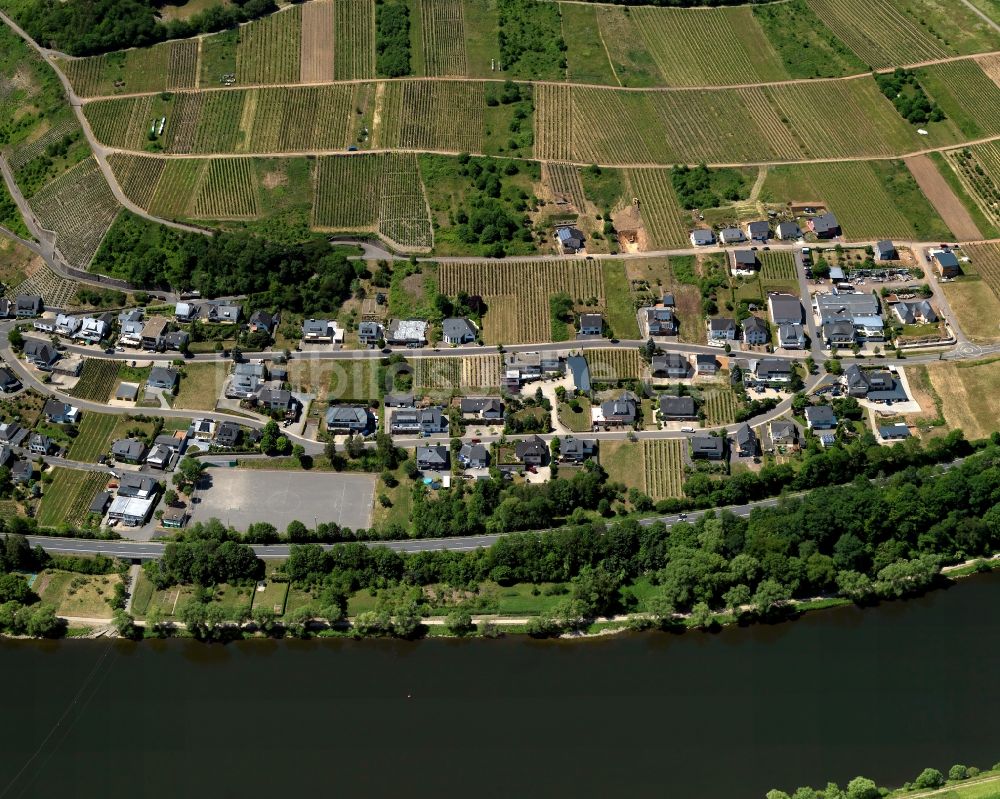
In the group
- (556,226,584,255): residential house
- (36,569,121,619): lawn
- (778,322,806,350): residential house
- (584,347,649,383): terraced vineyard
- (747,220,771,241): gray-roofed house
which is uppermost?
(747,220,771,241): gray-roofed house

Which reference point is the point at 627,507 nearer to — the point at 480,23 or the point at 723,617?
the point at 723,617

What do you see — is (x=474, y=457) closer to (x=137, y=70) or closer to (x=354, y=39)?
(x=354, y=39)

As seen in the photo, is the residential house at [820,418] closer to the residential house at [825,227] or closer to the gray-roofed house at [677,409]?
the gray-roofed house at [677,409]

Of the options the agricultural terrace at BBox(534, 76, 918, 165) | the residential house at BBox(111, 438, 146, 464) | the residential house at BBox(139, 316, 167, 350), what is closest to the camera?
the residential house at BBox(111, 438, 146, 464)

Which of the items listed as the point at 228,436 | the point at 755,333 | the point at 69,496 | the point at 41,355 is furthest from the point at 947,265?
the point at 41,355

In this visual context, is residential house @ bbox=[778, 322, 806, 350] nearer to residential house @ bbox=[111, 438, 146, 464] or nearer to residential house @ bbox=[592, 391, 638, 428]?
residential house @ bbox=[592, 391, 638, 428]

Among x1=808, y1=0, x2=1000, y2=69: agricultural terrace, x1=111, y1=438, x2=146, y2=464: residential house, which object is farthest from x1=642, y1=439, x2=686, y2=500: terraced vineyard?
x1=808, y1=0, x2=1000, y2=69: agricultural terrace

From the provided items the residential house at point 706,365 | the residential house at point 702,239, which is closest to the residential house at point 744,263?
the residential house at point 702,239
